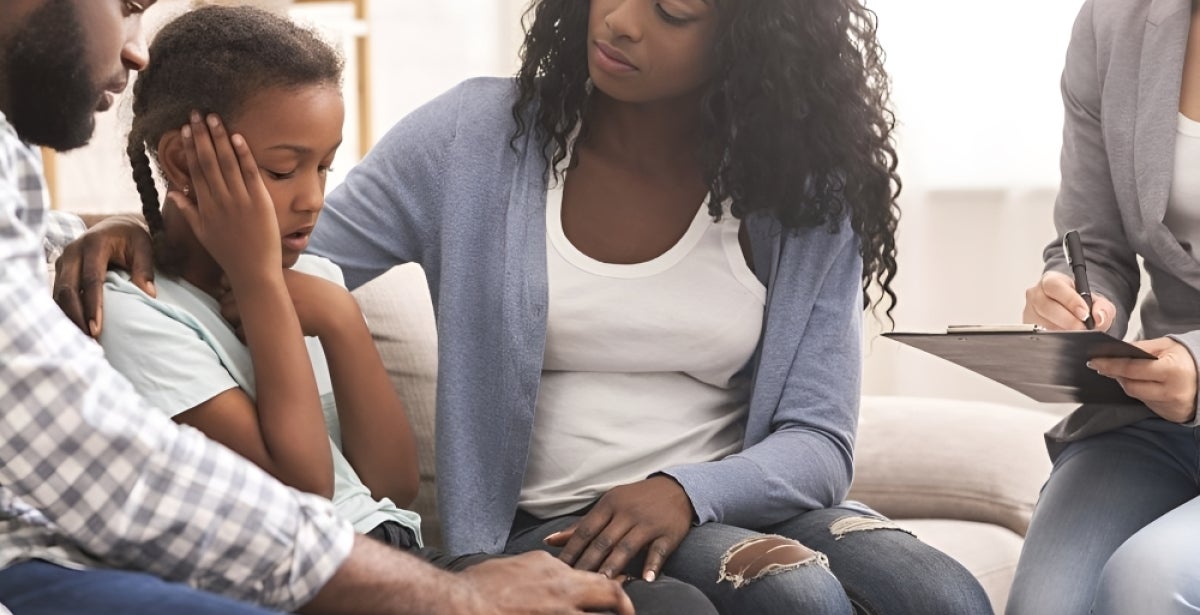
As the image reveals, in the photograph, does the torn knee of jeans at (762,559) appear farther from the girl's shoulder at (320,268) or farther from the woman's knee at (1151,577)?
the girl's shoulder at (320,268)

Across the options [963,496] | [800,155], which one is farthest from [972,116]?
[800,155]

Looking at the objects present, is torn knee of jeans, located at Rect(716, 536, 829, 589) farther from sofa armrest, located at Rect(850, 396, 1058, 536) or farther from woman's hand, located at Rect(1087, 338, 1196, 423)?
sofa armrest, located at Rect(850, 396, 1058, 536)

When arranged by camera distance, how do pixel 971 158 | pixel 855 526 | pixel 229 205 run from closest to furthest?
pixel 229 205
pixel 855 526
pixel 971 158

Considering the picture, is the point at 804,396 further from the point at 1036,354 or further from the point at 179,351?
the point at 179,351

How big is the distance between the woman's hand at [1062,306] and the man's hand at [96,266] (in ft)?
3.19

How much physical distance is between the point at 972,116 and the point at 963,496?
109 cm

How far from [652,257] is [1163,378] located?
0.55 metres

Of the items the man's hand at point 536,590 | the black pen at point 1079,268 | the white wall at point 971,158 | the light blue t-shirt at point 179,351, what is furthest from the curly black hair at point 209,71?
the white wall at point 971,158

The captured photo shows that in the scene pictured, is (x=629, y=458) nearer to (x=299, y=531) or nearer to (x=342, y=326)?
(x=342, y=326)

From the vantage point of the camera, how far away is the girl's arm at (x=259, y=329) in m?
1.21

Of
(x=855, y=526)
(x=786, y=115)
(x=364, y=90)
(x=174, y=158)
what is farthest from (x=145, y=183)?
(x=364, y=90)

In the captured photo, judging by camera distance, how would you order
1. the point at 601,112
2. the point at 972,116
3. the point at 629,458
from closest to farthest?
the point at 629,458 → the point at 601,112 → the point at 972,116

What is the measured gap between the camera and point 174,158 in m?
1.26

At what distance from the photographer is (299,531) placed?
99 cm
